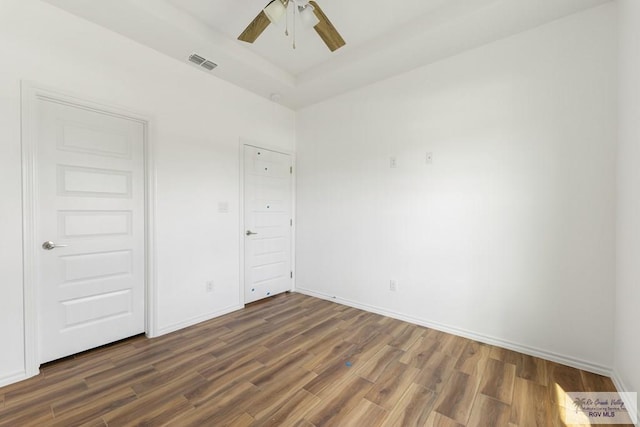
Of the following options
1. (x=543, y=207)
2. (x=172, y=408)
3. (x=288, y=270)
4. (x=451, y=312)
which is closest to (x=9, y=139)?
(x=172, y=408)

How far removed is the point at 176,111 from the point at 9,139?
1282mm

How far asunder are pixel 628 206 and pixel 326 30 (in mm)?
2437

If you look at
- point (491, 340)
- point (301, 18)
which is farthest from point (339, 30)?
point (491, 340)

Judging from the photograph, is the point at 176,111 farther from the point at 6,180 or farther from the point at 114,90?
the point at 6,180

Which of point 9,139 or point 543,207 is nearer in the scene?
point 9,139

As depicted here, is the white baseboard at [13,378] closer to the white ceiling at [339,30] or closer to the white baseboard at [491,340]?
the white ceiling at [339,30]

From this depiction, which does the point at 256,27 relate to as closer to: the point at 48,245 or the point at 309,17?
the point at 309,17

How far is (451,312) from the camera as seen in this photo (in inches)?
110

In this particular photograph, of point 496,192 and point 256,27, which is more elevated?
point 256,27

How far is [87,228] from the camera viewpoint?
2.33 meters

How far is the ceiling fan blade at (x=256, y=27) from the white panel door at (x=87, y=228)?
140 centimetres

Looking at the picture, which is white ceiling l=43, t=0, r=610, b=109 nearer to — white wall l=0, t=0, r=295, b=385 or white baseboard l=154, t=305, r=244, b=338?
white wall l=0, t=0, r=295, b=385

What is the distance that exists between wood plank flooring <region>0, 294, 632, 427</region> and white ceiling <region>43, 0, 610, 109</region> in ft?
9.37

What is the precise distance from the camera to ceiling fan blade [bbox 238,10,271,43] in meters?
2.00
